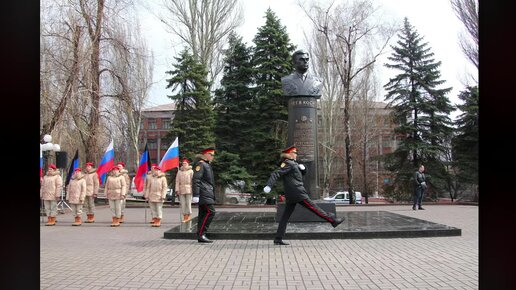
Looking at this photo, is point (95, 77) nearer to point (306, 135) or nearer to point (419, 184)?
point (306, 135)

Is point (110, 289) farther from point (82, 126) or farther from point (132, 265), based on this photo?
point (82, 126)

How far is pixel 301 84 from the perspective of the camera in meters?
13.2

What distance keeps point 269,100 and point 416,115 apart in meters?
10.1

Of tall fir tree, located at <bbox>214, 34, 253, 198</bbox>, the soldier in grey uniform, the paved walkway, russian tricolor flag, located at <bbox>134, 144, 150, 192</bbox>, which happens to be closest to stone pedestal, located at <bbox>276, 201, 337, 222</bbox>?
the paved walkway

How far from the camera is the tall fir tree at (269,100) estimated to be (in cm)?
2577

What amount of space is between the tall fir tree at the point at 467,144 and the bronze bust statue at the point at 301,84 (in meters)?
18.5

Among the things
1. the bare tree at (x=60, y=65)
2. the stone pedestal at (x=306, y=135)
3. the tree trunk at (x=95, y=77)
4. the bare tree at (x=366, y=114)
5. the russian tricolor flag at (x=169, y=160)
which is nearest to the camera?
the stone pedestal at (x=306, y=135)

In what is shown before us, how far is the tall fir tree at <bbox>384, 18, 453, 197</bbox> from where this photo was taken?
29078 millimetres

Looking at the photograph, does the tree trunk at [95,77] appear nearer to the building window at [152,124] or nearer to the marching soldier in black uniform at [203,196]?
the marching soldier in black uniform at [203,196]

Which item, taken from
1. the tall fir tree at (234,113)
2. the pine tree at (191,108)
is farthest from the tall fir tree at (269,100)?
the pine tree at (191,108)

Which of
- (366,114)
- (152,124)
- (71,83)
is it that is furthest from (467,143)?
(152,124)

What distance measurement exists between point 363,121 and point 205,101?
55.0 ft

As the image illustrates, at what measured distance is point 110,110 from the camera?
22500 millimetres
